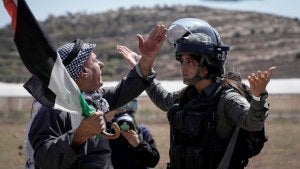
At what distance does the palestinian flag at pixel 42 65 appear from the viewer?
3.77 meters

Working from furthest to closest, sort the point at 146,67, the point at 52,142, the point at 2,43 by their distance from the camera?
the point at 2,43 < the point at 146,67 < the point at 52,142

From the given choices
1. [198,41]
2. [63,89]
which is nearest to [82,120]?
[63,89]

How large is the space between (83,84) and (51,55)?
0.64 metres

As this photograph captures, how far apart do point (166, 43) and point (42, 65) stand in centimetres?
7752

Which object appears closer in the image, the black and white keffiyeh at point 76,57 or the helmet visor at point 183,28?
the black and white keffiyeh at point 76,57

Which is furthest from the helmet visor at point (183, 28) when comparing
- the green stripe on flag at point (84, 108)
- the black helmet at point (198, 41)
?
the green stripe on flag at point (84, 108)

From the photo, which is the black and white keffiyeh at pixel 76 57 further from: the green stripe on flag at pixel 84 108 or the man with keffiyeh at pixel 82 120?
the green stripe on flag at pixel 84 108

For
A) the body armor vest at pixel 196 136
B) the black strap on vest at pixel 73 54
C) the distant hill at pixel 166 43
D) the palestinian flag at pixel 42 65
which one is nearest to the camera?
the palestinian flag at pixel 42 65

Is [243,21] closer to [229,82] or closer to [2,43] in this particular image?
[2,43]

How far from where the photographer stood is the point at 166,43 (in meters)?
81.2

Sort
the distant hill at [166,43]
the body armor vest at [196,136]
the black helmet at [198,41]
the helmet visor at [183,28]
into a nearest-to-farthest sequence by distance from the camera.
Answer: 1. the body armor vest at [196,136]
2. the black helmet at [198,41]
3. the helmet visor at [183,28]
4. the distant hill at [166,43]

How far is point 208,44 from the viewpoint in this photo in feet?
16.7

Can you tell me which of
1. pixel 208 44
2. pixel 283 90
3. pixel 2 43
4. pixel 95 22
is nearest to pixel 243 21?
pixel 95 22

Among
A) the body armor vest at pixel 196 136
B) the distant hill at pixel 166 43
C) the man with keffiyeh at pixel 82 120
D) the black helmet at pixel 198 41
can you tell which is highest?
the black helmet at pixel 198 41
